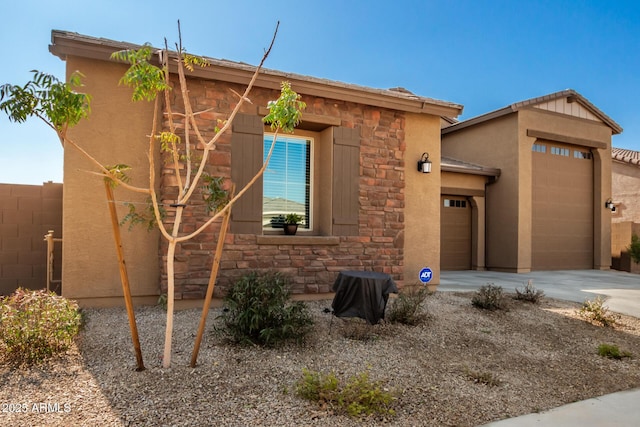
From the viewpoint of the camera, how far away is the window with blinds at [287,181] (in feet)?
23.0

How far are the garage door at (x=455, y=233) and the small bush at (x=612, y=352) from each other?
7.70 meters

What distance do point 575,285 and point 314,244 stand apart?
23.0 feet

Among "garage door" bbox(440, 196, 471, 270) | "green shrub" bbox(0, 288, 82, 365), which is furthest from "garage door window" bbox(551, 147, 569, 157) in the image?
"green shrub" bbox(0, 288, 82, 365)

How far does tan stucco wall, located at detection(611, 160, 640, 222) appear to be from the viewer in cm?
1722

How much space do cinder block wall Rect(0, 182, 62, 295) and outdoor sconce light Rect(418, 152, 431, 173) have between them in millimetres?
6038

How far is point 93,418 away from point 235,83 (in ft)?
15.6

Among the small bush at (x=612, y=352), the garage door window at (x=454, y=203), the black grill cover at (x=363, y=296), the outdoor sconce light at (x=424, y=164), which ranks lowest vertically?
the small bush at (x=612, y=352)

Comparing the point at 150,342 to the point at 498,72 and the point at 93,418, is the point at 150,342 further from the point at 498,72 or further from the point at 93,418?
the point at 498,72

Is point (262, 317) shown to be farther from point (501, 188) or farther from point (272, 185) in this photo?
point (501, 188)

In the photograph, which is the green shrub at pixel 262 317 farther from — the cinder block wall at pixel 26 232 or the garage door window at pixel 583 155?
the garage door window at pixel 583 155

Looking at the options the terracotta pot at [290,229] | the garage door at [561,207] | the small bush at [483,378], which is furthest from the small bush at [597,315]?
the garage door at [561,207]

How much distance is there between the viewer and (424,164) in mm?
7746

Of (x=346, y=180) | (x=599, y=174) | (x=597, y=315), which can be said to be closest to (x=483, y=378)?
(x=597, y=315)

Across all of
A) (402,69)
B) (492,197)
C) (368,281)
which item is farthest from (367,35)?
(368,281)
